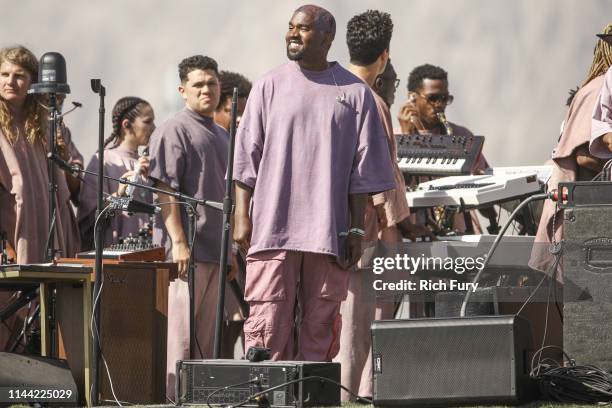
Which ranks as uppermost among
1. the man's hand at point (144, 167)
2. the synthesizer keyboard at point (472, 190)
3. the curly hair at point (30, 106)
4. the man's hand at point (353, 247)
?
the curly hair at point (30, 106)

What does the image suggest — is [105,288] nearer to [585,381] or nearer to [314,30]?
[314,30]

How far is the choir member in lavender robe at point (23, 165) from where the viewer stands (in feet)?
24.2

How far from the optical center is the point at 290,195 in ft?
20.1

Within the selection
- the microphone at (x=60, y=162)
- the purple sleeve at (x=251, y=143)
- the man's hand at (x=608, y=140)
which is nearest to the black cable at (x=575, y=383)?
the man's hand at (x=608, y=140)

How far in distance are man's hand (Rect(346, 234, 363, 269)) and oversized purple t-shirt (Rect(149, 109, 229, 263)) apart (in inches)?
62.6

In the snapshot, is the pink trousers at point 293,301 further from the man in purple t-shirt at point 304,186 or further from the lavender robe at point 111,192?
the lavender robe at point 111,192

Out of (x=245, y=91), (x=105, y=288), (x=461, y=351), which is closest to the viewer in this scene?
(x=461, y=351)

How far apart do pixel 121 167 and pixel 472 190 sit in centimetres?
276

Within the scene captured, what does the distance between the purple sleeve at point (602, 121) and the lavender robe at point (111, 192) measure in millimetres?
2958

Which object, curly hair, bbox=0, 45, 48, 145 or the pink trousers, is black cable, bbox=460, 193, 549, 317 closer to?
the pink trousers

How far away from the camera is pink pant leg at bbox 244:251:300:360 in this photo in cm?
605

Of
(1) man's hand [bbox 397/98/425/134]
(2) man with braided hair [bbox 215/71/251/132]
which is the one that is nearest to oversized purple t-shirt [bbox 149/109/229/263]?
(2) man with braided hair [bbox 215/71/251/132]

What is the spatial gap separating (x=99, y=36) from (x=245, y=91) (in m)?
3.95

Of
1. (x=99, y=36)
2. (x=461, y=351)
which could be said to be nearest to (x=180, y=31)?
(x=99, y=36)
